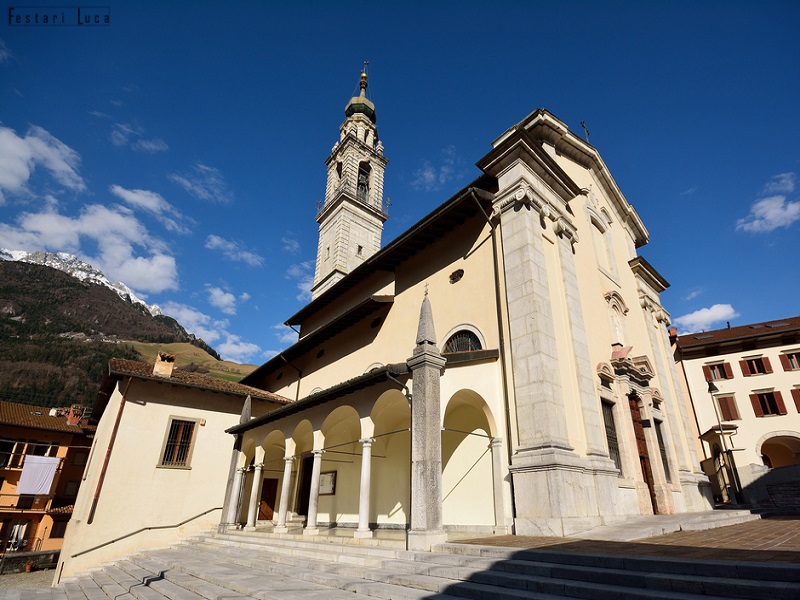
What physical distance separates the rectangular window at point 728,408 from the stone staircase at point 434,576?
1077 inches

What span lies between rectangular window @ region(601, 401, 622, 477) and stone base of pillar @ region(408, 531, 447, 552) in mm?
6191

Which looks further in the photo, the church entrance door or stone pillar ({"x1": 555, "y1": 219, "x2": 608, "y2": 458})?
the church entrance door

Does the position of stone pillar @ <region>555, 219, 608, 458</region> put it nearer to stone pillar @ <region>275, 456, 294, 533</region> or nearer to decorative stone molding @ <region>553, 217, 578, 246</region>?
decorative stone molding @ <region>553, 217, 578, 246</region>

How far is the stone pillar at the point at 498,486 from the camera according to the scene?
9.09 metres

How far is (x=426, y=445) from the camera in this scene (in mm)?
7945

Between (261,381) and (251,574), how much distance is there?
18.4m

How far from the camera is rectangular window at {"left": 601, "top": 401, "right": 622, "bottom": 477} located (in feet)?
37.2

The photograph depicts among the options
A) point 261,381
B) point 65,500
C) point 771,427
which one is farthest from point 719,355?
point 65,500

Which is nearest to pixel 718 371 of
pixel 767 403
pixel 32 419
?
pixel 767 403

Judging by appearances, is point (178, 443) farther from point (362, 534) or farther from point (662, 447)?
point (662, 447)

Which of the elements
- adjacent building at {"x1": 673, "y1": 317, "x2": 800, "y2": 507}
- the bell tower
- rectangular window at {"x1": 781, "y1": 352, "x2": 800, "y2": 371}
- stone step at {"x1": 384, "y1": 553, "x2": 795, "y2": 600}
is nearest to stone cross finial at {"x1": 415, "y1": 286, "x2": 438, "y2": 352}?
stone step at {"x1": 384, "y1": 553, "x2": 795, "y2": 600}

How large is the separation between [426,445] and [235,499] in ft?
34.6

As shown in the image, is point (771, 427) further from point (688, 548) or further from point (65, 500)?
point (65, 500)

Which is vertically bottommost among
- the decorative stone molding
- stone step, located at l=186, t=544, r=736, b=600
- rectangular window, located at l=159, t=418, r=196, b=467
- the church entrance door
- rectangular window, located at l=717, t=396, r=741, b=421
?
stone step, located at l=186, t=544, r=736, b=600
